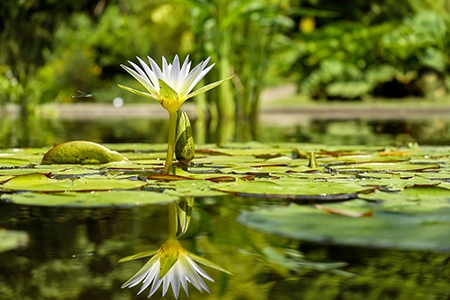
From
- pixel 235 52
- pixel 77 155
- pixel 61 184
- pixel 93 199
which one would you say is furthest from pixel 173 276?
pixel 235 52

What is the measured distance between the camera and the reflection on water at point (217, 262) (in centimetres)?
92

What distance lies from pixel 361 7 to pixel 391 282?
45.3 ft

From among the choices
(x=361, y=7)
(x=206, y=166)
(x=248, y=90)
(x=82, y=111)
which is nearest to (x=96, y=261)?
(x=206, y=166)

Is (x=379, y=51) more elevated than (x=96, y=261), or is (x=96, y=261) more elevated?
(x=379, y=51)

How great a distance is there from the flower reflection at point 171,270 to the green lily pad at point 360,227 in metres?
0.21

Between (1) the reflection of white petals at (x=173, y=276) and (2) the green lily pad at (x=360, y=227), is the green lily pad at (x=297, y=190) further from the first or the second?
(1) the reflection of white petals at (x=173, y=276)

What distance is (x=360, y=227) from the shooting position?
1.35m

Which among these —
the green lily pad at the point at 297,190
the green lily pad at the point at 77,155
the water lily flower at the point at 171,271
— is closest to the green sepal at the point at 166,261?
the water lily flower at the point at 171,271

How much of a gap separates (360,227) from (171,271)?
45 cm

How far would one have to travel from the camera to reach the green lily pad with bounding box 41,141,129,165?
2.54m

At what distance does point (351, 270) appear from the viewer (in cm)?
104

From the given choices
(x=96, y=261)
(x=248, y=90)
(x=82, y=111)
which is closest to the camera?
(x=96, y=261)

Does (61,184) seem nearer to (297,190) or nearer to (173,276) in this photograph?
(297,190)

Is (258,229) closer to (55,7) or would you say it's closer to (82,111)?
(82,111)
